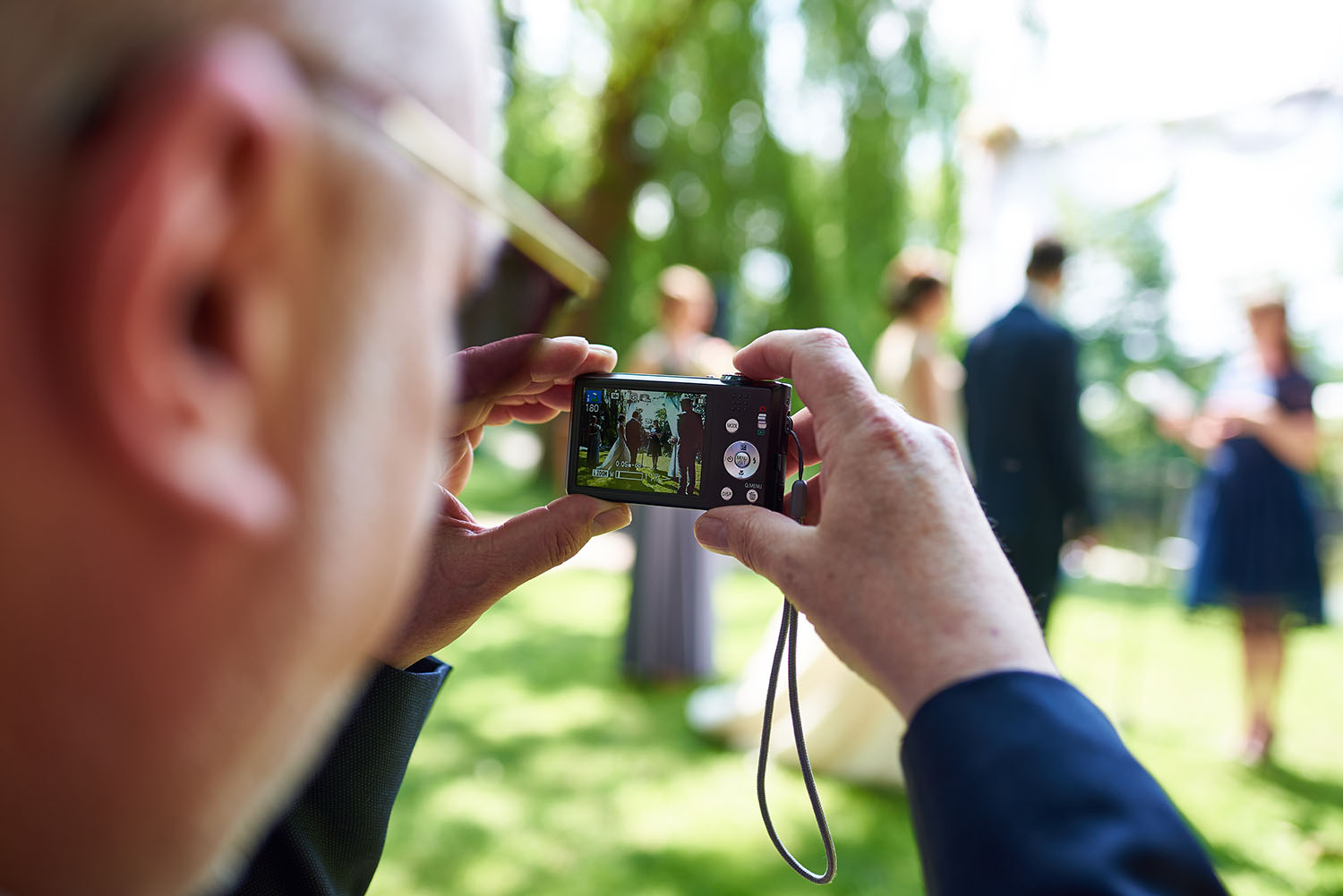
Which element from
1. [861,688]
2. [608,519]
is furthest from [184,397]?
[861,688]

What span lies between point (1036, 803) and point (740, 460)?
1.76ft

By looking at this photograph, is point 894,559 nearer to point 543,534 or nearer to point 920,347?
point 543,534

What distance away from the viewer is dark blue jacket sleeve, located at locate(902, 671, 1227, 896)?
19.2 inches

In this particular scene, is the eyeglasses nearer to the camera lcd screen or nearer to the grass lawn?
the camera lcd screen

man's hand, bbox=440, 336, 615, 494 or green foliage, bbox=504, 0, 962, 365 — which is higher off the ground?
green foliage, bbox=504, 0, 962, 365

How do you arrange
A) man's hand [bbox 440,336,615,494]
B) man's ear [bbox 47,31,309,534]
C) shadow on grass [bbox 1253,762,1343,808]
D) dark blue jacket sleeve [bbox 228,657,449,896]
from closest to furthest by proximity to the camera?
man's ear [bbox 47,31,309,534] < man's hand [bbox 440,336,615,494] < dark blue jacket sleeve [bbox 228,657,449,896] < shadow on grass [bbox 1253,762,1343,808]

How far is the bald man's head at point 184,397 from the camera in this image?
297 millimetres

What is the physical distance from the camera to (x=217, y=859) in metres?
0.39

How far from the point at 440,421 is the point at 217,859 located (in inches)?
9.1

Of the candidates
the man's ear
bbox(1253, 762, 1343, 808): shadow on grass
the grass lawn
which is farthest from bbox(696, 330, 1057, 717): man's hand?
bbox(1253, 762, 1343, 808): shadow on grass

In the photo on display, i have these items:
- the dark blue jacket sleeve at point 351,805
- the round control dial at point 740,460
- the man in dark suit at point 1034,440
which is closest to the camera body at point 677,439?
the round control dial at point 740,460

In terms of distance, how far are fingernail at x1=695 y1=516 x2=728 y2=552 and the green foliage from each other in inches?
174

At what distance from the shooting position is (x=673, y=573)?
14.1 feet

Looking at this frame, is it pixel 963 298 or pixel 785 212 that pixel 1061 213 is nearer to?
pixel 963 298
